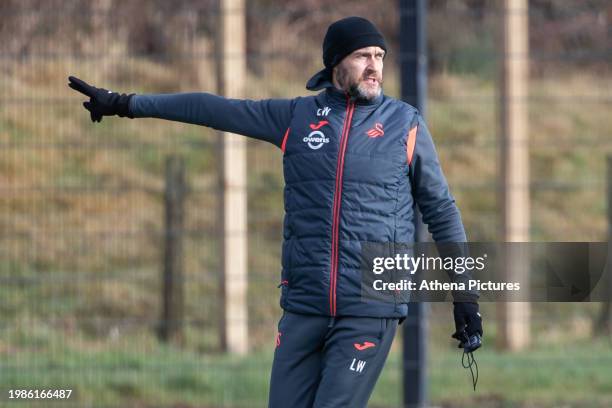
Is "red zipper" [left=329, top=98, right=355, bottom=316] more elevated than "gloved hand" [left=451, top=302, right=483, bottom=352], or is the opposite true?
"red zipper" [left=329, top=98, right=355, bottom=316]

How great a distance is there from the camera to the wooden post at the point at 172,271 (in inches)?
287

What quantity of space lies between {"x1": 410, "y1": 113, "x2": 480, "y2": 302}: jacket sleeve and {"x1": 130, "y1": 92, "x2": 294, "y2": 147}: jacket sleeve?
0.51 m

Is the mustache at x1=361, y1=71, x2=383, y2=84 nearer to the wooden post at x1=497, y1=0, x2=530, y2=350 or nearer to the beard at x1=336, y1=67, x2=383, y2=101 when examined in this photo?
the beard at x1=336, y1=67, x2=383, y2=101

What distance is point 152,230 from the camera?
732cm

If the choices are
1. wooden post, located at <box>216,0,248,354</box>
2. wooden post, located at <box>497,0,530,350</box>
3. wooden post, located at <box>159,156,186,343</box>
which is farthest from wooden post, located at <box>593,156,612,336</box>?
wooden post, located at <box>159,156,186,343</box>

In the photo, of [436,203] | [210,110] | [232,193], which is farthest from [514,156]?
[210,110]

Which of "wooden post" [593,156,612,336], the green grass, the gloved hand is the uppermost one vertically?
"wooden post" [593,156,612,336]

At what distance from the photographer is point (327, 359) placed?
436 centimetres

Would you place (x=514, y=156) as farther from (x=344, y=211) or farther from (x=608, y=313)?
(x=344, y=211)

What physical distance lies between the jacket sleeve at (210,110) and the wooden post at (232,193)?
2.56 metres

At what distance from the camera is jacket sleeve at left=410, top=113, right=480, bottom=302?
4383 millimetres

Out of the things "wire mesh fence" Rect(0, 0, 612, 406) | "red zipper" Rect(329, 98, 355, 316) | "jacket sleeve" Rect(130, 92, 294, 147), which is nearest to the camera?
"red zipper" Rect(329, 98, 355, 316)

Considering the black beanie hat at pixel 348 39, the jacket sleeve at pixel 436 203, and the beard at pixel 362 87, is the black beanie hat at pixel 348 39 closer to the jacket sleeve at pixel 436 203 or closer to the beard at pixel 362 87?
the beard at pixel 362 87

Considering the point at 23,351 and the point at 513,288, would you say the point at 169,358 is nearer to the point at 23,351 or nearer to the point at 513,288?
the point at 23,351
